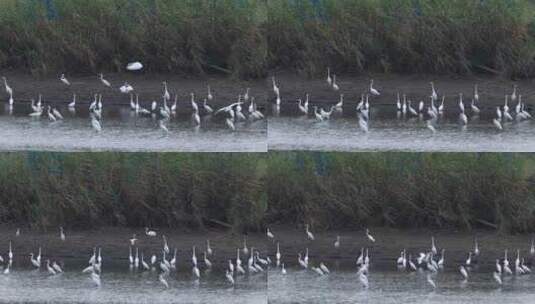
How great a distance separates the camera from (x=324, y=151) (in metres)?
13.9

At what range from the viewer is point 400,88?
14336mm

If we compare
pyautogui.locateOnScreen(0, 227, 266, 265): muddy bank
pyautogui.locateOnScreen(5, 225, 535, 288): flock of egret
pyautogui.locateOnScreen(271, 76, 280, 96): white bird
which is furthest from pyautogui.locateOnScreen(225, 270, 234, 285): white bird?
pyautogui.locateOnScreen(271, 76, 280, 96): white bird

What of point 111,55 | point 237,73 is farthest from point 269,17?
point 111,55

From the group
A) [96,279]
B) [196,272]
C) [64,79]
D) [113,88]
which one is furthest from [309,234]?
[64,79]

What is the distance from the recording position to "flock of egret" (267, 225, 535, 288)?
45.9 feet

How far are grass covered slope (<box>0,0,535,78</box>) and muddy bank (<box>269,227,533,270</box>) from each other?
42.3 inches

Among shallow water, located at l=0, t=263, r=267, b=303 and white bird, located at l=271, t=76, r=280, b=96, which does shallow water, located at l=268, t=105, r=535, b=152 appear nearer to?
white bird, located at l=271, t=76, r=280, b=96

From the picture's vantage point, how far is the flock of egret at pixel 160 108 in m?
14.2

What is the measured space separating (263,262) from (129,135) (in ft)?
3.86

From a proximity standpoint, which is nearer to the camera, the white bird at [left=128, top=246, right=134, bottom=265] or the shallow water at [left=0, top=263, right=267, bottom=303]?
the shallow water at [left=0, top=263, right=267, bottom=303]

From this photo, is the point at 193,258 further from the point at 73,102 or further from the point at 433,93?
the point at 433,93

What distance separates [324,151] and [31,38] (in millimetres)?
2221

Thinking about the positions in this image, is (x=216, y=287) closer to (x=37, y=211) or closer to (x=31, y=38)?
(x=37, y=211)

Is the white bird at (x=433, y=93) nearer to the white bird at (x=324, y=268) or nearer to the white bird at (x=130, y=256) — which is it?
the white bird at (x=324, y=268)
